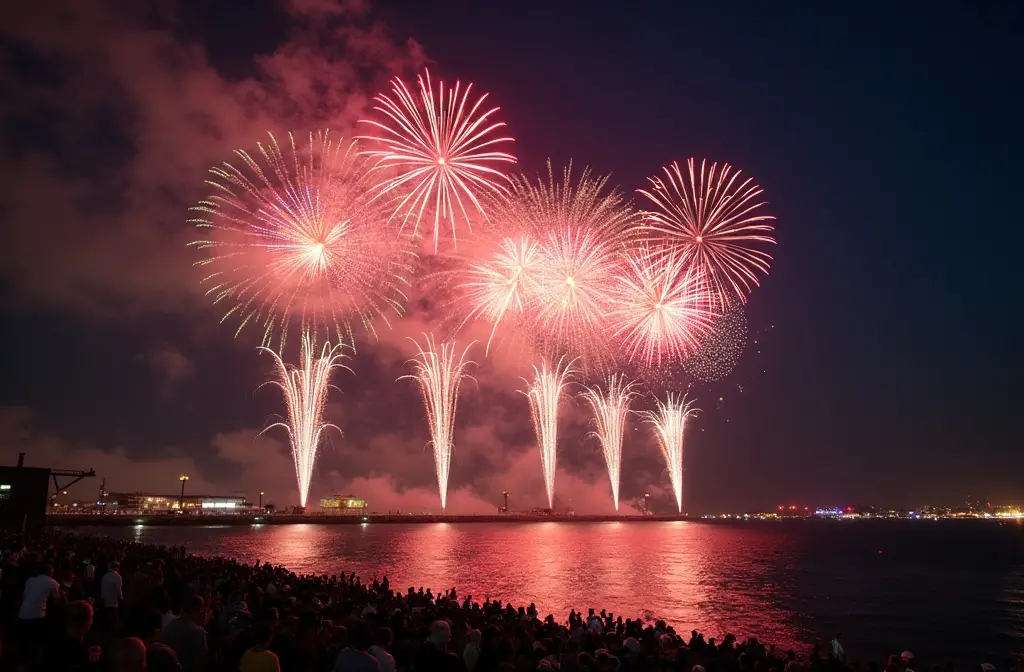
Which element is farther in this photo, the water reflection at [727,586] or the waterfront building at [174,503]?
the waterfront building at [174,503]

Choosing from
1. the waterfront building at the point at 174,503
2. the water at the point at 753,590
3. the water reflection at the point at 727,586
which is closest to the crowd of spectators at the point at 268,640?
the water reflection at the point at 727,586

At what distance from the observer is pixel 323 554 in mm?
59781

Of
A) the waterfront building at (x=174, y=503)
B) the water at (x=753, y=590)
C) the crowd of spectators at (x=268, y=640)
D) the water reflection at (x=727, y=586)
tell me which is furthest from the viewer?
the waterfront building at (x=174, y=503)

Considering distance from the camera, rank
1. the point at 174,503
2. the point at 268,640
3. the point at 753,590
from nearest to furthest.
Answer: the point at 268,640
the point at 753,590
the point at 174,503

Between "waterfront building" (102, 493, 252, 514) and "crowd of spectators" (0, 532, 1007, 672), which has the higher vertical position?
"crowd of spectators" (0, 532, 1007, 672)

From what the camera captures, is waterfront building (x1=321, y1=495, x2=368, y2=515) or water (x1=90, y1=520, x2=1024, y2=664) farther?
waterfront building (x1=321, y1=495, x2=368, y2=515)

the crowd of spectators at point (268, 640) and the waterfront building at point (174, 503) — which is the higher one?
the crowd of spectators at point (268, 640)

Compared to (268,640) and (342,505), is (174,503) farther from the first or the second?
(268,640)

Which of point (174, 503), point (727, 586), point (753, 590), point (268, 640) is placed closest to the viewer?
point (268, 640)

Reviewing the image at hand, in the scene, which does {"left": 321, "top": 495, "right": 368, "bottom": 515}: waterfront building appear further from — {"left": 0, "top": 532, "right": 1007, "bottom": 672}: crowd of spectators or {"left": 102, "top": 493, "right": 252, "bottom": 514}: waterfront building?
{"left": 0, "top": 532, "right": 1007, "bottom": 672}: crowd of spectators

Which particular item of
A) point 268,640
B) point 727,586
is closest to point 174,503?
point 727,586

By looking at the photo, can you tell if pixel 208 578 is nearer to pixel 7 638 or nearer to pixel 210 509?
pixel 7 638

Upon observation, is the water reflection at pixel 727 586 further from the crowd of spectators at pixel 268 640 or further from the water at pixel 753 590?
the crowd of spectators at pixel 268 640

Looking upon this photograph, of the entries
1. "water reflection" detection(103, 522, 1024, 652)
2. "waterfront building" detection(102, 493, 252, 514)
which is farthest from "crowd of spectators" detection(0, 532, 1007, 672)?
"waterfront building" detection(102, 493, 252, 514)
